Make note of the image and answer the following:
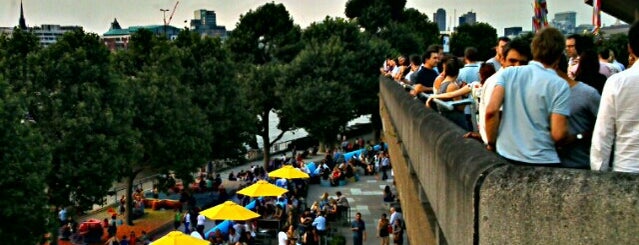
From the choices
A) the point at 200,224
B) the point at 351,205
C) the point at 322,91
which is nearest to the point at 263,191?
the point at 200,224

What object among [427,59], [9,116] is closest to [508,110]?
[427,59]

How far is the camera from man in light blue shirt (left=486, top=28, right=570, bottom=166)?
4152 mm

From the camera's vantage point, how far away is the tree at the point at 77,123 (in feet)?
83.9

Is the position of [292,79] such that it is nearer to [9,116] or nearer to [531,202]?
[9,116]

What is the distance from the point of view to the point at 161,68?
3647 centimetres

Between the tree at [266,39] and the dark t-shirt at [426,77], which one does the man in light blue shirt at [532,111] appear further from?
the tree at [266,39]

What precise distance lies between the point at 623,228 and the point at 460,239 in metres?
1.41

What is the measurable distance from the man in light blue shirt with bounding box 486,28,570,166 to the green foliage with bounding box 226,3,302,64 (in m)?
54.2

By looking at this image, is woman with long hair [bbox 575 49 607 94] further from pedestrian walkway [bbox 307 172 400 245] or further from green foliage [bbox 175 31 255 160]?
green foliage [bbox 175 31 255 160]

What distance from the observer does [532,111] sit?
165 inches

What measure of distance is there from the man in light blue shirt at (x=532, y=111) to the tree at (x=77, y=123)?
23053 millimetres

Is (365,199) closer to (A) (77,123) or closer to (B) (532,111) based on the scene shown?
(A) (77,123)

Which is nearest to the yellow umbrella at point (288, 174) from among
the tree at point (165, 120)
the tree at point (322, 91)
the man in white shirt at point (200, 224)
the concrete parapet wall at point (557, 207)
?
the man in white shirt at point (200, 224)

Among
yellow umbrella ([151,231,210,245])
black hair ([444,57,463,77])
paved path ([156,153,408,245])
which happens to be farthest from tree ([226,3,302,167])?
black hair ([444,57,463,77])
